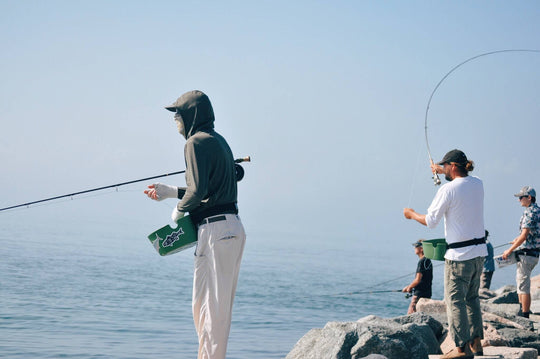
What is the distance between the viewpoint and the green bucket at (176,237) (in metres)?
4.79

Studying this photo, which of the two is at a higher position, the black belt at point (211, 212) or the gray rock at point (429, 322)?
the black belt at point (211, 212)

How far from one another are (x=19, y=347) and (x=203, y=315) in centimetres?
727

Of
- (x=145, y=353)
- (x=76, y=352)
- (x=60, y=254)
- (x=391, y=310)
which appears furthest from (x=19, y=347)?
(x=60, y=254)

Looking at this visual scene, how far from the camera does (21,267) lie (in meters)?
23.5

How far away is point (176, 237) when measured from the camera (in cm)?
482

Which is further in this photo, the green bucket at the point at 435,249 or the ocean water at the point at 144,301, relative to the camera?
the ocean water at the point at 144,301

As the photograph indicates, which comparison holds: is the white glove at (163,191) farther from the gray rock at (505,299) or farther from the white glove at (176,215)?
the gray rock at (505,299)

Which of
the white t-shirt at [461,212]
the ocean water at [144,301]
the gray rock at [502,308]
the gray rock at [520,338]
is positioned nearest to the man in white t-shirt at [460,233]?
the white t-shirt at [461,212]

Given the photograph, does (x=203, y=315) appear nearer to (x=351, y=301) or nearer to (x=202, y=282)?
(x=202, y=282)

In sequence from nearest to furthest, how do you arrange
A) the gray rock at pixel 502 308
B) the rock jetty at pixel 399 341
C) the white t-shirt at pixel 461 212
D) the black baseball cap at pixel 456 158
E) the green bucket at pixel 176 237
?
the green bucket at pixel 176 237 < the white t-shirt at pixel 461 212 < the black baseball cap at pixel 456 158 < the rock jetty at pixel 399 341 < the gray rock at pixel 502 308

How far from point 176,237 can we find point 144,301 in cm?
1472

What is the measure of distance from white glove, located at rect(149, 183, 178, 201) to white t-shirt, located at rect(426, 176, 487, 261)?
221 cm

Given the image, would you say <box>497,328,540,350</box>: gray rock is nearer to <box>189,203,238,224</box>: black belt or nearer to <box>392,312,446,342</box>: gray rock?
<box>392,312,446,342</box>: gray rock

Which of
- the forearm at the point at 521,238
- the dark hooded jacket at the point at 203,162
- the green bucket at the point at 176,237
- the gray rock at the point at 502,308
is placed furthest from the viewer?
the gray rock at the point at 502,308
